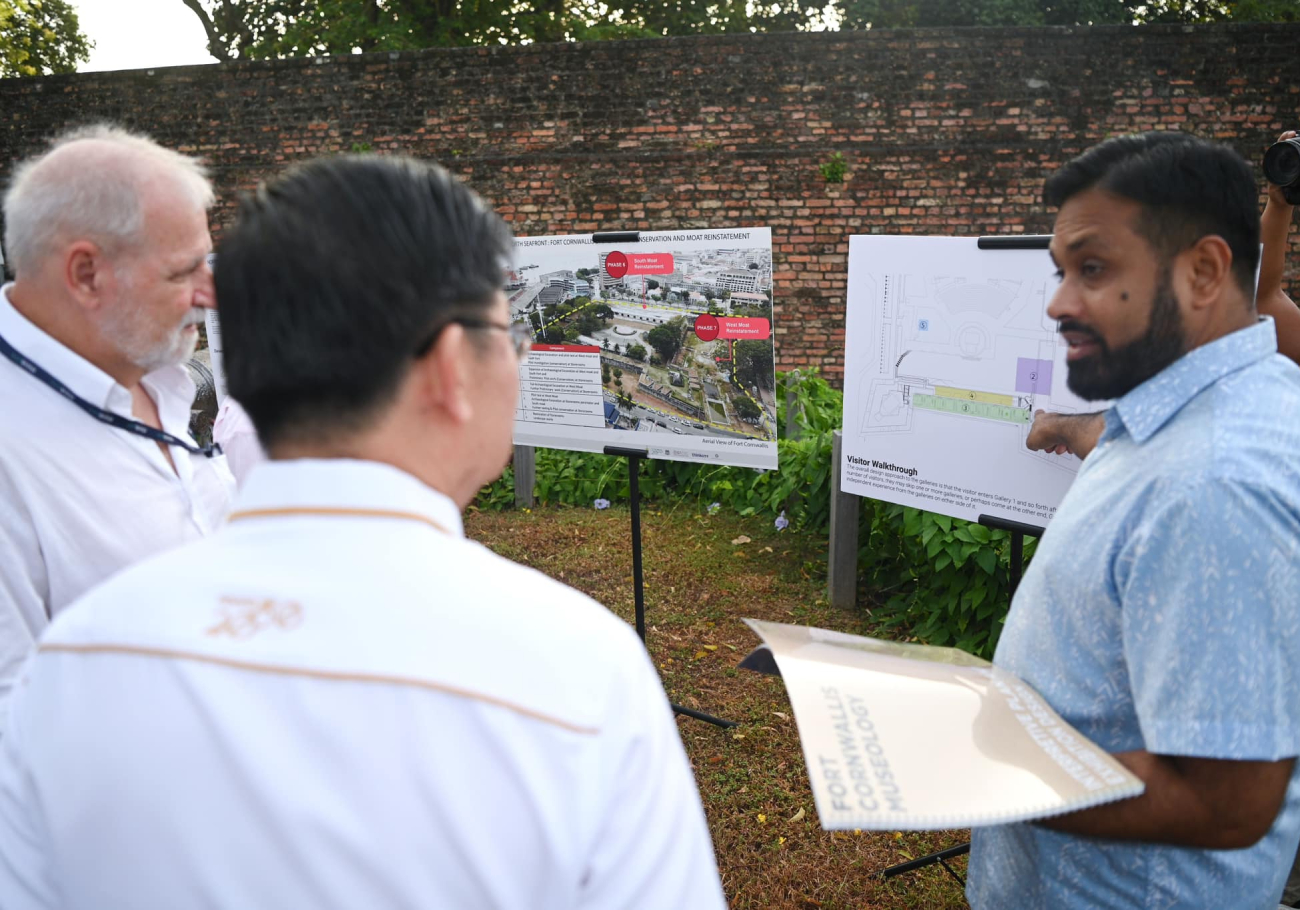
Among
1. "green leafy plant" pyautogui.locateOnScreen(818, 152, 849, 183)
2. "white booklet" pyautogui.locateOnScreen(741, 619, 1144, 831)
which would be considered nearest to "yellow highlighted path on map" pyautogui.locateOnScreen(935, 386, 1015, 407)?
"white booklet" pyautogui.locateOnScreen(741, 619, 1144, 831)

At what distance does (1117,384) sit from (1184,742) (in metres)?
0.52

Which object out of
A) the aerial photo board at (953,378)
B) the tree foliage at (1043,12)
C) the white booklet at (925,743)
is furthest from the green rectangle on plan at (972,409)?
the tree foliage at (1043,12)

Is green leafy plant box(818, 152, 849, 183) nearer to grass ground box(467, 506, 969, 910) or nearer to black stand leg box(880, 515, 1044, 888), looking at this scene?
grass ground box(467, 506, 969, 910)

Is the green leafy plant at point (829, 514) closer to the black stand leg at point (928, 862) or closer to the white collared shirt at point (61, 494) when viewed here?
the black stand leg at point (928, 862)

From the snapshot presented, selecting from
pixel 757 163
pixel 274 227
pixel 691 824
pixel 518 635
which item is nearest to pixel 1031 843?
pixel 691 824

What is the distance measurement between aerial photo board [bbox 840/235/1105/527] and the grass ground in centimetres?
106

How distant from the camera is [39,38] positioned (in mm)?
14930

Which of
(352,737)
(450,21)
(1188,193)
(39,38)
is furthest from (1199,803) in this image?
(39,38)

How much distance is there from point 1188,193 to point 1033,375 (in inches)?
58.3

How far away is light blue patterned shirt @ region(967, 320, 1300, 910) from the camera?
3.27 feet

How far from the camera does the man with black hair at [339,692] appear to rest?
63cm

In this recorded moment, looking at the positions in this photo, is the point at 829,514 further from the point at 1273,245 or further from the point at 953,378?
the point at 1273,245

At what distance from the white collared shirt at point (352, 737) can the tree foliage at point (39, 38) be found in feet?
45.2

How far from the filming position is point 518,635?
66cm
